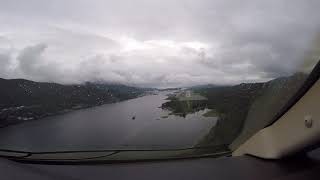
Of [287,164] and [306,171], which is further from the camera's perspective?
[287,164]

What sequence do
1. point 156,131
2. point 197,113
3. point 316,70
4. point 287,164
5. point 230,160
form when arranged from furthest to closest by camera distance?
point 156,131
point 197,113
point 230,160
point 287,164
point 316,70

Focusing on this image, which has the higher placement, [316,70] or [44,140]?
[316,70]

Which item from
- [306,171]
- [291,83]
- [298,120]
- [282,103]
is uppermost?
[291,83]

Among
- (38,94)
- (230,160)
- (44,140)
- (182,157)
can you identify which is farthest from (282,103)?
(38,94)

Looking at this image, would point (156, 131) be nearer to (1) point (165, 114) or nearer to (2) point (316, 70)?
(1) point (165, 114)

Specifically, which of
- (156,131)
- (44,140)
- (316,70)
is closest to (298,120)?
(316,70)

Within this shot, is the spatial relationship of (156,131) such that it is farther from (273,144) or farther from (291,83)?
(291,83)

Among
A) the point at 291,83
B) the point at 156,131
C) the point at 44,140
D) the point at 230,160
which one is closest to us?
the point at 291,83
